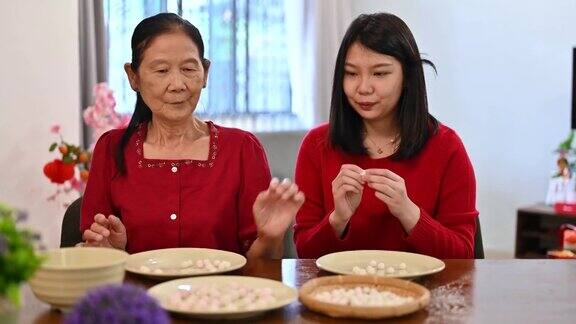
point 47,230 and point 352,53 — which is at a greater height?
point 352,53

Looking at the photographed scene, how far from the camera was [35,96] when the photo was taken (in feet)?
9.46

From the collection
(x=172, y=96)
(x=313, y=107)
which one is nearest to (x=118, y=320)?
(x=172, y=96)

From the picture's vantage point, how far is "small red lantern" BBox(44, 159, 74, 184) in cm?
281

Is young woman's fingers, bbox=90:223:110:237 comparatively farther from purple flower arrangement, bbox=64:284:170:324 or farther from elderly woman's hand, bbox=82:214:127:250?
purple flower arrangement, bbox=64:284:170:324

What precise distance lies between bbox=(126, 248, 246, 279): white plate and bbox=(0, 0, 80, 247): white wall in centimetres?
133

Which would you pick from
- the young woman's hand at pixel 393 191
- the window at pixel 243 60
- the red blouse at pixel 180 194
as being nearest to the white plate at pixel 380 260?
the young woman's hand at pixel 393 191

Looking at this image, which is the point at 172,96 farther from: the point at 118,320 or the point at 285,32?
the point at 285,32

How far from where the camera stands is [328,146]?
207 centimetres

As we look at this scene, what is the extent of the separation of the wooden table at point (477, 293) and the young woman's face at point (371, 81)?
424 millimetres

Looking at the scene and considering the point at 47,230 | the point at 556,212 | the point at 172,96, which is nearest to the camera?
the point at 172,96

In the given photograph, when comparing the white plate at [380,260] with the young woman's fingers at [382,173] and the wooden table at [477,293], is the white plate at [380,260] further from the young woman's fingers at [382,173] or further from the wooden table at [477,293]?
the young woman's fingers at [382,173]

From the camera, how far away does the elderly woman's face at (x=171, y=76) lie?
6.06 ft

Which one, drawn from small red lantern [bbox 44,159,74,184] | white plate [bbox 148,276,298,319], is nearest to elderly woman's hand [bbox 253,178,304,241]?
white plate [bbox 148,276,298,319]

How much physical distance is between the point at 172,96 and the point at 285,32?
3147 millimetres
